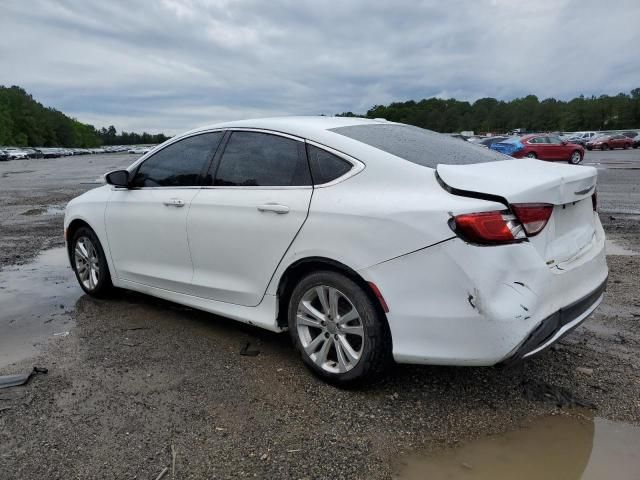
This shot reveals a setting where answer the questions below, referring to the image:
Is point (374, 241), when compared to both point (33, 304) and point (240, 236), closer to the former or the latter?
point (240, 236)

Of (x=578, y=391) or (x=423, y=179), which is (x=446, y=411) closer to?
(x=578, y=391)

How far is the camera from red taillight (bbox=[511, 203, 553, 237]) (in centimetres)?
277

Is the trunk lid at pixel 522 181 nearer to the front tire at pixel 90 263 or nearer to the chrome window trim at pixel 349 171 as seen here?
the chrome window trim at pixel 349 171

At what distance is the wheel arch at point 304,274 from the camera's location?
309 cm

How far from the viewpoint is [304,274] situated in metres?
3.46

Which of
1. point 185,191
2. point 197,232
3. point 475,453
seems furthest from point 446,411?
point 185,191

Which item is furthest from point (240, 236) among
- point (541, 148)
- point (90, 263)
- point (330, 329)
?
point (541, 148)

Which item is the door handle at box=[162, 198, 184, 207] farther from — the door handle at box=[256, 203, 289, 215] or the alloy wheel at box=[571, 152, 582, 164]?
the alloy wheel at box=[571, 152, 582, 164]

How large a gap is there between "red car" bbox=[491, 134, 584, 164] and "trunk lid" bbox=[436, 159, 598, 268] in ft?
77.2

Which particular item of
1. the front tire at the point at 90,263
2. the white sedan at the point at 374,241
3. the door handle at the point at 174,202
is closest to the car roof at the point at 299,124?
the white sedan at the point at 374,241

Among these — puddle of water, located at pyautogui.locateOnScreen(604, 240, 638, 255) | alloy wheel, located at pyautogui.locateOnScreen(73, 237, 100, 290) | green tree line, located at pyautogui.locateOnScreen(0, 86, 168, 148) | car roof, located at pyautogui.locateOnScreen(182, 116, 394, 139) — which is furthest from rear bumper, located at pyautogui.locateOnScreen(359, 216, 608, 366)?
green tree line, located at pyautogui.locateOnScreen(0, 86, 168, 148)

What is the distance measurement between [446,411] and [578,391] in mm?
840

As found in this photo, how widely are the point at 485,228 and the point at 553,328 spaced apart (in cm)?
68

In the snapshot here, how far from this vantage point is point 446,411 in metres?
3.09
